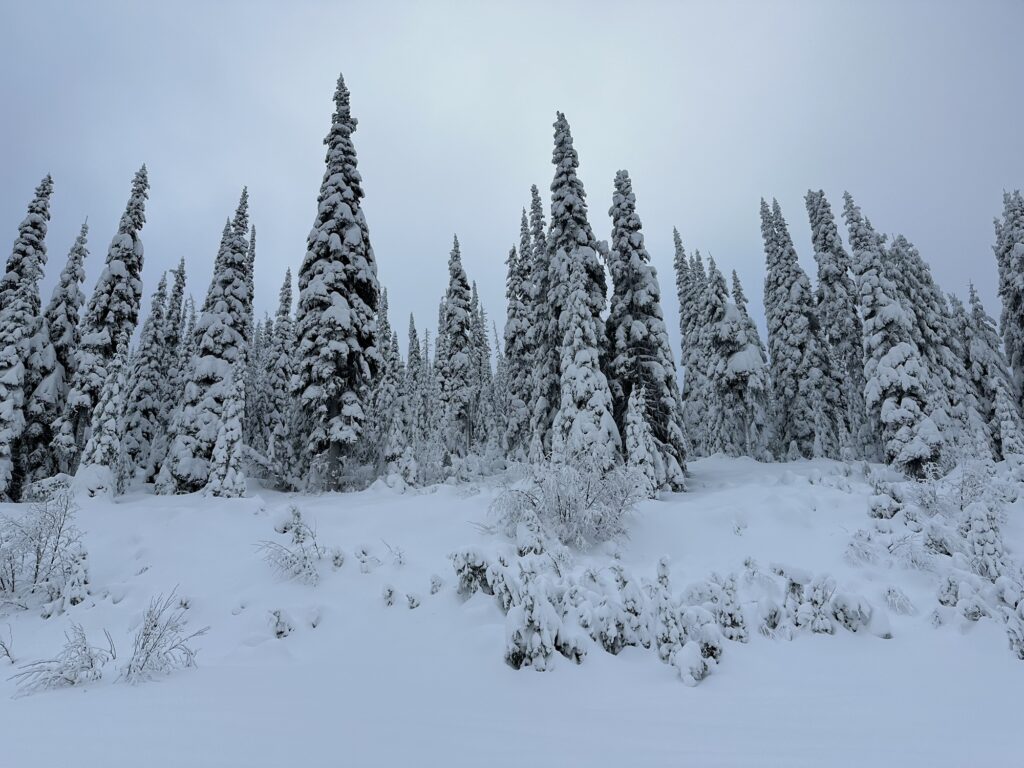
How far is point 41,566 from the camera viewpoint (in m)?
8.85

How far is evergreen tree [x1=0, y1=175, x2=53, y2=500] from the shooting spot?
23.7 m

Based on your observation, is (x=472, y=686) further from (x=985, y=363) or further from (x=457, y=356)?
(x=985, y=363)

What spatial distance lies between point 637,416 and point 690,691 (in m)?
14.5

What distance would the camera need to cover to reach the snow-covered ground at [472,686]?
3.73m

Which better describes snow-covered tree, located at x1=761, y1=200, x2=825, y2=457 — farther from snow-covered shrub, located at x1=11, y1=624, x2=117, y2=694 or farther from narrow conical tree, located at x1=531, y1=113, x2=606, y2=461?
snow-covered shrub, located at x1=11, y1=624, x2=117, y2=694

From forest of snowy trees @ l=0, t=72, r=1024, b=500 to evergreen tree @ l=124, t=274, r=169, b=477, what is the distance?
11cm

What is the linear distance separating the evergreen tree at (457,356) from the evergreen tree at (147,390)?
18.2m

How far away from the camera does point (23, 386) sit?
982 inches

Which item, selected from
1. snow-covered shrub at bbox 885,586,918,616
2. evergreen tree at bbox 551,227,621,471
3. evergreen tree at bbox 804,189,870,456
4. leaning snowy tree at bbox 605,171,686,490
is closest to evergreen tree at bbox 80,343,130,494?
evergreen tree at bbox 551,227,621,471

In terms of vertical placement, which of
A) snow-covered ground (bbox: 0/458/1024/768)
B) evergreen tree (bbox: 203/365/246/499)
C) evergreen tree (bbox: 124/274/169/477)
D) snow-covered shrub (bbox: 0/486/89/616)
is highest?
evergreen tree (bbox: 124/274/169/477)

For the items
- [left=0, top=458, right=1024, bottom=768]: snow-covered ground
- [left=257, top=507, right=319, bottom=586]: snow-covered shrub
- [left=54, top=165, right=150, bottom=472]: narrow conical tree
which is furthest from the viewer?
[left=54, top=165, right=150, bottom=472]: narrow conical tree

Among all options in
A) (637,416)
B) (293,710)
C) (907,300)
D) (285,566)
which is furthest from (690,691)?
(907,300)

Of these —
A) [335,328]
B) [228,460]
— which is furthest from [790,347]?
[228,460]

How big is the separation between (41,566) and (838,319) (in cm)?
4038
